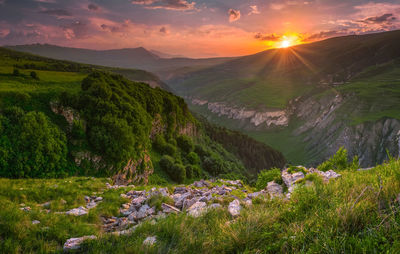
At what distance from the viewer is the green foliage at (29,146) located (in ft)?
47.6

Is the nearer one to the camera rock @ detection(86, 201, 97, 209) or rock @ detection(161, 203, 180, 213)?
rock @ detection(161, 203, 180, 213)

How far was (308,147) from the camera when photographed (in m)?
159

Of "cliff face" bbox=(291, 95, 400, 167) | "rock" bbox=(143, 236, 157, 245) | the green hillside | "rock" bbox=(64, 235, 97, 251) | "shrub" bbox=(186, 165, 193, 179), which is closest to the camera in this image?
"rock" bbox=(143, 236, 157, 245)

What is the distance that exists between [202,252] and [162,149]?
31285mm

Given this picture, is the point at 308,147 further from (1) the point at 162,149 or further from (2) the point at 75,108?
(2) the point at 75,108

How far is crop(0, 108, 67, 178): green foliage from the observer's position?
14508 mm

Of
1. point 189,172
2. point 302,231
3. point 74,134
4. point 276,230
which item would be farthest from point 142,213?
point 189,172

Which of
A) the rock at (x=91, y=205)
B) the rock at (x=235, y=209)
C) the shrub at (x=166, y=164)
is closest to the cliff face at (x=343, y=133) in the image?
the shrub at (x=166, y=164)

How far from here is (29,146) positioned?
15.8m

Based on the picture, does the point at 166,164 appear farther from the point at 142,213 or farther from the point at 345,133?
the point at 345,133

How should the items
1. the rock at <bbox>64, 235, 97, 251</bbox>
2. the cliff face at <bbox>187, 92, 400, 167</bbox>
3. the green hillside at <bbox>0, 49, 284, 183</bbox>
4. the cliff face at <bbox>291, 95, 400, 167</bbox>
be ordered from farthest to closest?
1. the cliff face at <bbox>187, 92, 400, 167</bbox>
2. the cliff face at <bbox>291, 95, 400, 167</bbox>
3. the green hillside at <bbox>0, 49, 284, 183</bbox>
4. the rock at <bbox>64, 235, 97, 251</bbox>

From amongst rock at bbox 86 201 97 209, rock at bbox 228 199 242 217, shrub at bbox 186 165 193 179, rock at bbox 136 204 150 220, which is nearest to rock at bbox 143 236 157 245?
rock at bbox 228 199 242 217

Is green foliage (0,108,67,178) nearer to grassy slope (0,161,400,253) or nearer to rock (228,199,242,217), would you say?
grassy slope (0,161,400,253)

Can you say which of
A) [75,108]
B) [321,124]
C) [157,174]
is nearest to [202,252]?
[75,108]
